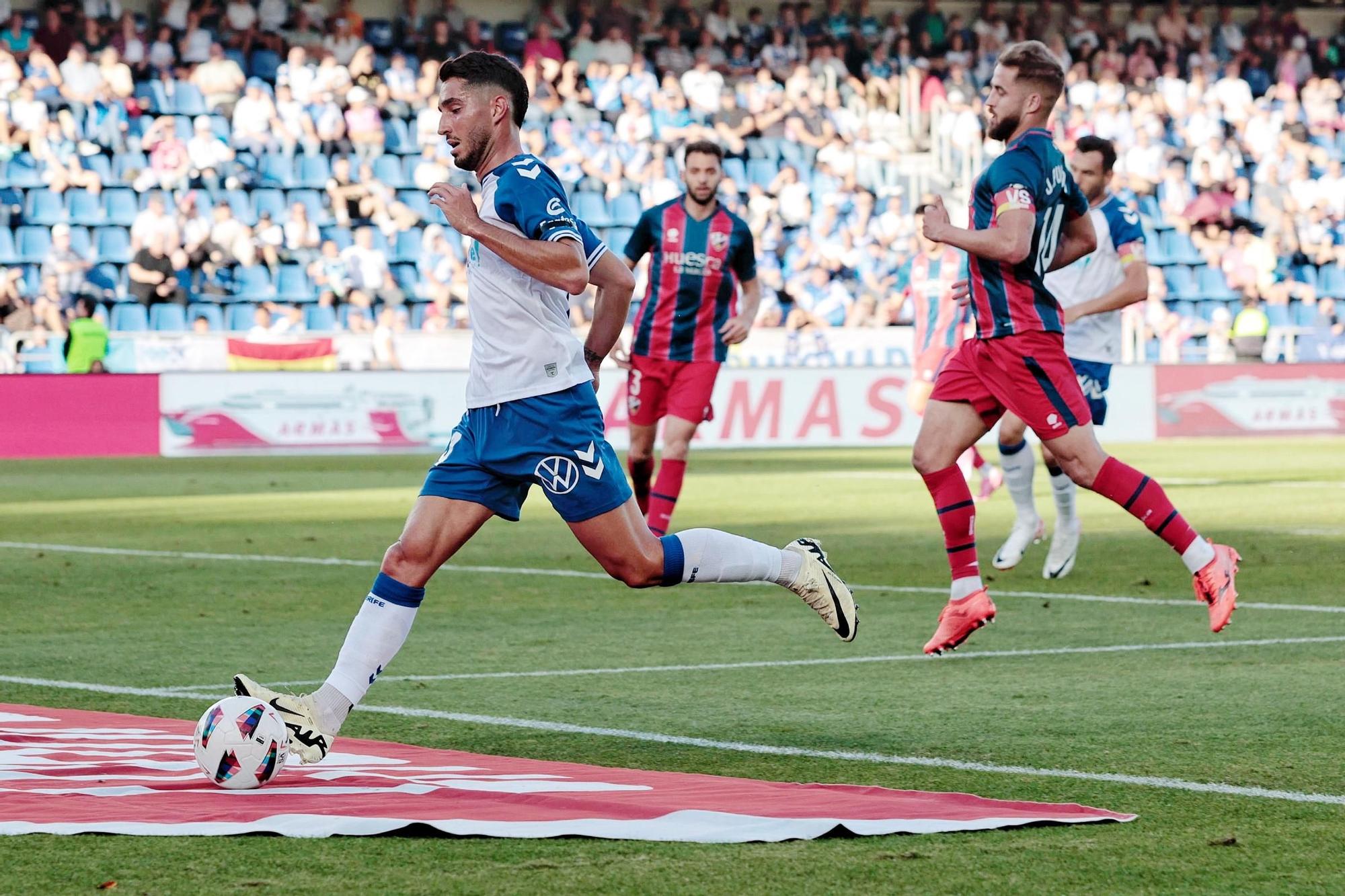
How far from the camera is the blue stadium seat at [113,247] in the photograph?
27016mm

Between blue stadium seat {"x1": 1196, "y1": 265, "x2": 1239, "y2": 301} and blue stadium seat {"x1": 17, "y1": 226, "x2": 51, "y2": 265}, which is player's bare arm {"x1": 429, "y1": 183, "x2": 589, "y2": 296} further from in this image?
blue stadium seat {"x1": 1196, "y1": 265, "x2": 1239, "y2": 301}

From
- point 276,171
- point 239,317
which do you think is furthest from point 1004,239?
point 276,171

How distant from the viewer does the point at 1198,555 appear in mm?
7555

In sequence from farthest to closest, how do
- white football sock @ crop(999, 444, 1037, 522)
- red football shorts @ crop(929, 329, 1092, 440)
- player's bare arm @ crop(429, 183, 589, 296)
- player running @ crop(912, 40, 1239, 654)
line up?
white football sock @ crop(999, 444, 1037, 522), red football shorts @ crop(929, 329, 1092, 440), player running @ crop(912, 40, 1239, 654), player's bare arm @ crop(429, 183, 589, 296)

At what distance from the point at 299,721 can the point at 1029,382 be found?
3.44 metres

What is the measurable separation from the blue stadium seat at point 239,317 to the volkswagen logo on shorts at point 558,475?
71.8 ft

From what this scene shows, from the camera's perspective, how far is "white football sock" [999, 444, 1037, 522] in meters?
11.6

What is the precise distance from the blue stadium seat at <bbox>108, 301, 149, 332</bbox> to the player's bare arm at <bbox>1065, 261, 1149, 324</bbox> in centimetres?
1823

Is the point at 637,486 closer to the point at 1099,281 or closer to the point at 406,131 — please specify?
the point at 1099,281

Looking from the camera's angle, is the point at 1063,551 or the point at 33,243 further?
the point at 33,243

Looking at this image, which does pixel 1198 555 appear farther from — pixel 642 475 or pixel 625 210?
pixel 625 210

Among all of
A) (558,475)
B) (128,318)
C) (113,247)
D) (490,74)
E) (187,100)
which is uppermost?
(490,74)

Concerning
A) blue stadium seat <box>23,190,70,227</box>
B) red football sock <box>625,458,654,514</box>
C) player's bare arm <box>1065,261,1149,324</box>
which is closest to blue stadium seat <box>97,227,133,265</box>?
blue stadium seat <box>23,190,70,227</box>

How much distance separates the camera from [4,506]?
661 inches
